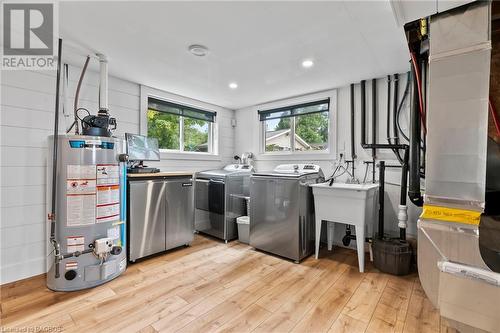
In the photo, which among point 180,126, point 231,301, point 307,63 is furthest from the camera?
point 180,126

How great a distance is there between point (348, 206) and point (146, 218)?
7.26ft

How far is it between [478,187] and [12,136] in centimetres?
358

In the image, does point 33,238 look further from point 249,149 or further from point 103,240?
point 249,149

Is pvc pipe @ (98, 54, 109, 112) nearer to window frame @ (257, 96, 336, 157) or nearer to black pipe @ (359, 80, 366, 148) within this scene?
window frame @ (257, 96, 336, 157)

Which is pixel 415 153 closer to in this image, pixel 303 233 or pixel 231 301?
pixel 303 233

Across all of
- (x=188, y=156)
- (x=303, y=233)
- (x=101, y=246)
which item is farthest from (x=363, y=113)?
(x=101, y=246)

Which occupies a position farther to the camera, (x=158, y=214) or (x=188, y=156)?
(x=188, y=156)

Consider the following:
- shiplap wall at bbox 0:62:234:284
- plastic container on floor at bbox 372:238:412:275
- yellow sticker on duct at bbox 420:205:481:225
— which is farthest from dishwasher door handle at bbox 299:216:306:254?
shiplap wall at bbox 0:62:234:284

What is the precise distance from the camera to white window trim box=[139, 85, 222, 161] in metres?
3.08

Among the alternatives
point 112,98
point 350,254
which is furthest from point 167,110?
point 350,254

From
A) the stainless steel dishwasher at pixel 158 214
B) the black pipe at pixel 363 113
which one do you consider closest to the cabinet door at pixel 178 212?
the stainless steel dishwasher at pixel 158 214

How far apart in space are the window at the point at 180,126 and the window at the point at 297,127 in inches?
40.4

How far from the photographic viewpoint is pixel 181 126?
3.65 m

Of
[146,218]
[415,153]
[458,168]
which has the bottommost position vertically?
[146,218]
